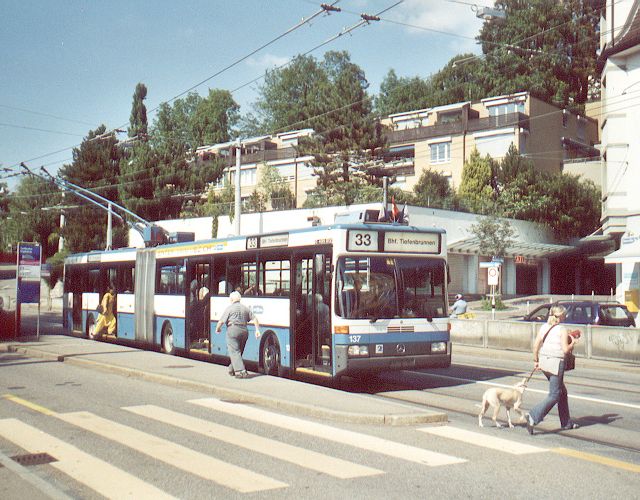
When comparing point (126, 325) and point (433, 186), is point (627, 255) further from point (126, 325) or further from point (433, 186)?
point (433, 186)

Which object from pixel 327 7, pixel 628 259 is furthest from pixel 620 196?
pixel 327 7

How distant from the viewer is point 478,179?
57.0 meters

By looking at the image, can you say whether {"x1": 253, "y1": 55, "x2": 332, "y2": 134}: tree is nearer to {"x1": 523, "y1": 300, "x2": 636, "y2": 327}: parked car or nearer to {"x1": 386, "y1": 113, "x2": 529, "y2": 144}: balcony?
{"x1": 386, "y1": 113, "x2": 529, "y2": 144}: balcony

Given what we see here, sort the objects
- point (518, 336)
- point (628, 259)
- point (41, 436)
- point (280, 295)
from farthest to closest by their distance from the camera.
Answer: point (628, 259), point (518, 336), point (280, 295), point (41, 436)

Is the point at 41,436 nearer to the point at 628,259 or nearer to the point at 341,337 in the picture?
the point at 341,337

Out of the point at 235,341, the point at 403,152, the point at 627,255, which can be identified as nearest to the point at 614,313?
the point at 627,255

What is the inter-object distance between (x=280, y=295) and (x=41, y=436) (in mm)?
6375

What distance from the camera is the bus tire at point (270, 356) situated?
15.0m

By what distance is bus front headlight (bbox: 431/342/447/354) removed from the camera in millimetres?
13836

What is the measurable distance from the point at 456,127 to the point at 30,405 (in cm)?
5490

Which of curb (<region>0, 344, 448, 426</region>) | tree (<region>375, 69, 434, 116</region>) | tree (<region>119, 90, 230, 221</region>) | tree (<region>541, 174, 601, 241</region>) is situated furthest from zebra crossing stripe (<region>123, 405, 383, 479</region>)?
tree (<region>375, 69, 434, 116</region>)

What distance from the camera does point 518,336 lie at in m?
22.6

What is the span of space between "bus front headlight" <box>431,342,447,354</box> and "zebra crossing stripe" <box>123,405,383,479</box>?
16.2 ft

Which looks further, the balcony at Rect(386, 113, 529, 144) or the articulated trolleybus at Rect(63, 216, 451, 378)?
the balcony at Rect(386, 113, 529, 144)
